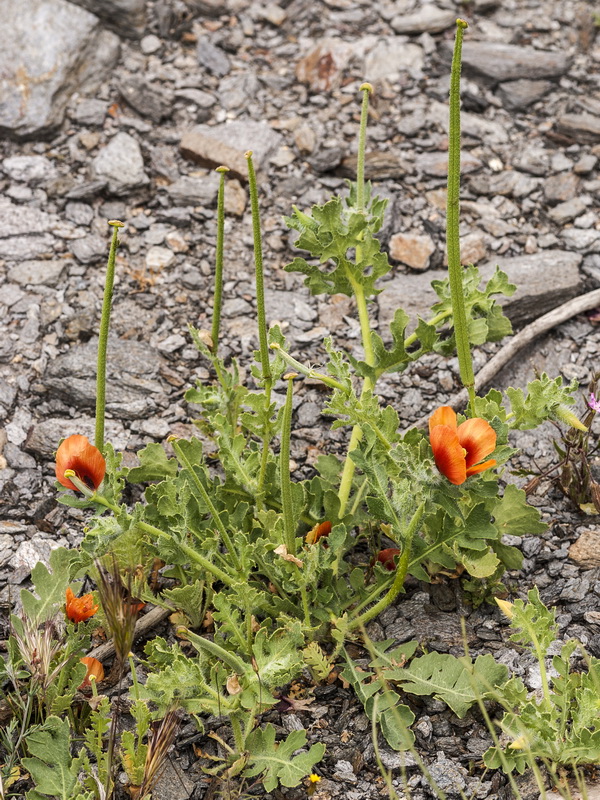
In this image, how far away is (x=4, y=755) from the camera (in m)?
2.61

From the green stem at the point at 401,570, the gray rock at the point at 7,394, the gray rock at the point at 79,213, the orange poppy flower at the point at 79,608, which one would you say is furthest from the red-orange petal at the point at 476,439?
the gray rock at the point at 79,213

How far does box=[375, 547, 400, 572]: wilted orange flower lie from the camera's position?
2.92 metres

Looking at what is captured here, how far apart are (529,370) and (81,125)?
2827mm

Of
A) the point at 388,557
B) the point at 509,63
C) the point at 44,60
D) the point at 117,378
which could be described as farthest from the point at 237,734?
the point at 509,63

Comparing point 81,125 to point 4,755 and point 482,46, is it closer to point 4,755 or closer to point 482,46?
point 482,46

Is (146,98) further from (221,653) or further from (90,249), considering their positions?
(221,653)

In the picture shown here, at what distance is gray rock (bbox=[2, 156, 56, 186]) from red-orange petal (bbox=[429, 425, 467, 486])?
314cm

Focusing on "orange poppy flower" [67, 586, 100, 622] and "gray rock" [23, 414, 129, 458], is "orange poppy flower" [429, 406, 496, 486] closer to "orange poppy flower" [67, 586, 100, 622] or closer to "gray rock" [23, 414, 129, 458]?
"orange poppy flower" [67, 586, 100, 622]

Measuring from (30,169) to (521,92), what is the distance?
2.82 metres

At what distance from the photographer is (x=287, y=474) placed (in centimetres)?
247

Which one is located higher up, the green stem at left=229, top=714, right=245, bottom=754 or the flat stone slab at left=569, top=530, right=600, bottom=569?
the flat stone slab at left=569, top=530, right=600, bottom=569

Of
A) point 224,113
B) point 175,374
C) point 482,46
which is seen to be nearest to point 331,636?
point 175,374

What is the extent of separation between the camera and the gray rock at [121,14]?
5262 millimetres

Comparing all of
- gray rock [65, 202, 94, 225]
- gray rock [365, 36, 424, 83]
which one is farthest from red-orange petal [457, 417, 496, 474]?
gray rock [365, 36, 424, 83]
